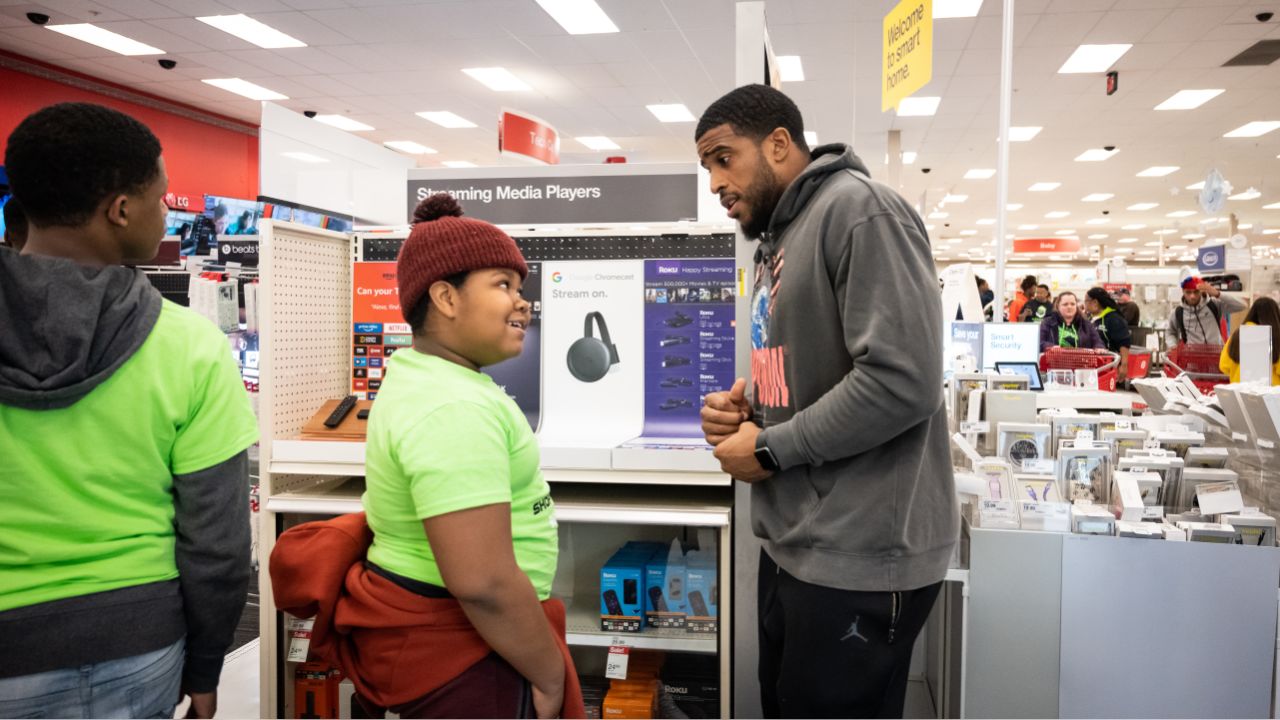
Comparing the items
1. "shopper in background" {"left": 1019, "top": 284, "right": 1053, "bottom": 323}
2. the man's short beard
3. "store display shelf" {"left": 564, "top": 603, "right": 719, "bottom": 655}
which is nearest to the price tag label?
"store display shelf" {"left": 564, "top": 603, "right": 719, "bottom": 655}

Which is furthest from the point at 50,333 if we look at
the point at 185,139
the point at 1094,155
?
the point at 1094,155

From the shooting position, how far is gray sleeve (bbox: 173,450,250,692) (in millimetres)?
1286

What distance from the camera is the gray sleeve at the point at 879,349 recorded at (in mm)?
1323

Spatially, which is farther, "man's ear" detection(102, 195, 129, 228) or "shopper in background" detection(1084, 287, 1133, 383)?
"shopper in background" detection(1084, 287, 1133, 383)

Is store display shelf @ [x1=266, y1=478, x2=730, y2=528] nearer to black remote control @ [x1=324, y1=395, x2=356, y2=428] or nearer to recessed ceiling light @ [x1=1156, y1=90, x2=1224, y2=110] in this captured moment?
black remote control @ [x1=324, y1=395, x2=356, y2=428]

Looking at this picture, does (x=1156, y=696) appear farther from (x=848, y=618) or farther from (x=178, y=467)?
(x=178, y=467)

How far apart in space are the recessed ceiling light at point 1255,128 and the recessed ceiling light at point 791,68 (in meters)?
6.80

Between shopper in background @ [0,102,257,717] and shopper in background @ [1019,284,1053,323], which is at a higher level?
shopper in background @ [1019,284,1053,323]

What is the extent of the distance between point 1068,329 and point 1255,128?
230 inches

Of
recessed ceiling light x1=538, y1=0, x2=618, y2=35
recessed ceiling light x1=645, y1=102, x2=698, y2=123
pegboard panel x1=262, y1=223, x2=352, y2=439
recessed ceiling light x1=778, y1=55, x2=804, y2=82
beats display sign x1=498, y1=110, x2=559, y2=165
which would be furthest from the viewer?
recessed ceiling light x1=645, y1=102, x2=698, y2=123

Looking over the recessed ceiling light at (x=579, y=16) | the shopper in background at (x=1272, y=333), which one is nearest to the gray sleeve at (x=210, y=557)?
the recessed ceiling light at (x=579, y=16)

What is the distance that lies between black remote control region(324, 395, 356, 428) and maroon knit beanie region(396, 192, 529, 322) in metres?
1.23

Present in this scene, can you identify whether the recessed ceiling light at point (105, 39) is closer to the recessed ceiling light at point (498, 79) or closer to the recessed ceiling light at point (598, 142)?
the recessed ceiling light at point (498, 79)

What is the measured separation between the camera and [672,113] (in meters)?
10.8
